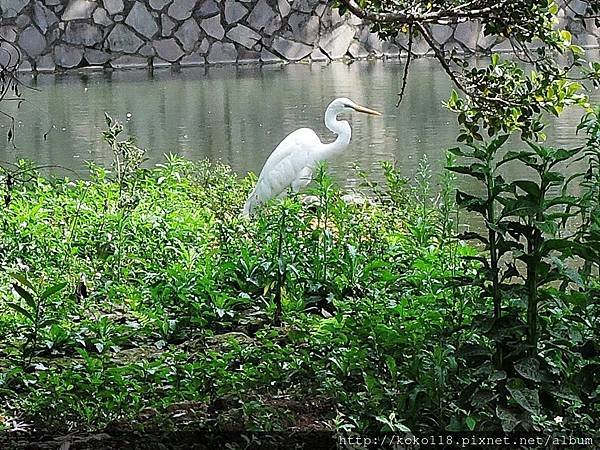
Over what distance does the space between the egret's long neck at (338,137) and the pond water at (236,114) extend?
1.24 feet

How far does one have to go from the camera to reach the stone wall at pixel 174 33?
1345cm

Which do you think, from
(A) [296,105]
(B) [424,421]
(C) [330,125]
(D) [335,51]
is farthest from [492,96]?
(D) [335,51]

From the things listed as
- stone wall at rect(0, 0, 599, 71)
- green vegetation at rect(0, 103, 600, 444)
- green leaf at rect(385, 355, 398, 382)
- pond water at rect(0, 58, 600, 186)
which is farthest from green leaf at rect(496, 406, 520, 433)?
stone wall at rect(0, 0, 599, 71)

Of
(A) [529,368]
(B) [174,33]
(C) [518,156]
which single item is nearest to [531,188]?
(C) [518,156]

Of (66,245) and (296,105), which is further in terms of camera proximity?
(296,105)

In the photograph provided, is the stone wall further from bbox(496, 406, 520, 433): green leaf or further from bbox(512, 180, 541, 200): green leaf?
bbox(496, 406, 520, 433): green leaf

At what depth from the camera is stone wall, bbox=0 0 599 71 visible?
13.4 m

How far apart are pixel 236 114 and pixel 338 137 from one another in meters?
3.64

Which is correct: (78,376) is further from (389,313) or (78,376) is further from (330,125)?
(330,125)

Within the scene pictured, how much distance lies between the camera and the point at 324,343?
2.94 m

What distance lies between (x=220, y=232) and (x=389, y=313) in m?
1.44

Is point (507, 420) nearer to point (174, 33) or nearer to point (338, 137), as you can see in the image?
point (338, 137)

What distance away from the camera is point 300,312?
346 centimetres

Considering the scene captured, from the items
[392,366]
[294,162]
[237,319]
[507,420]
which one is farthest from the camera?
[294,162]
